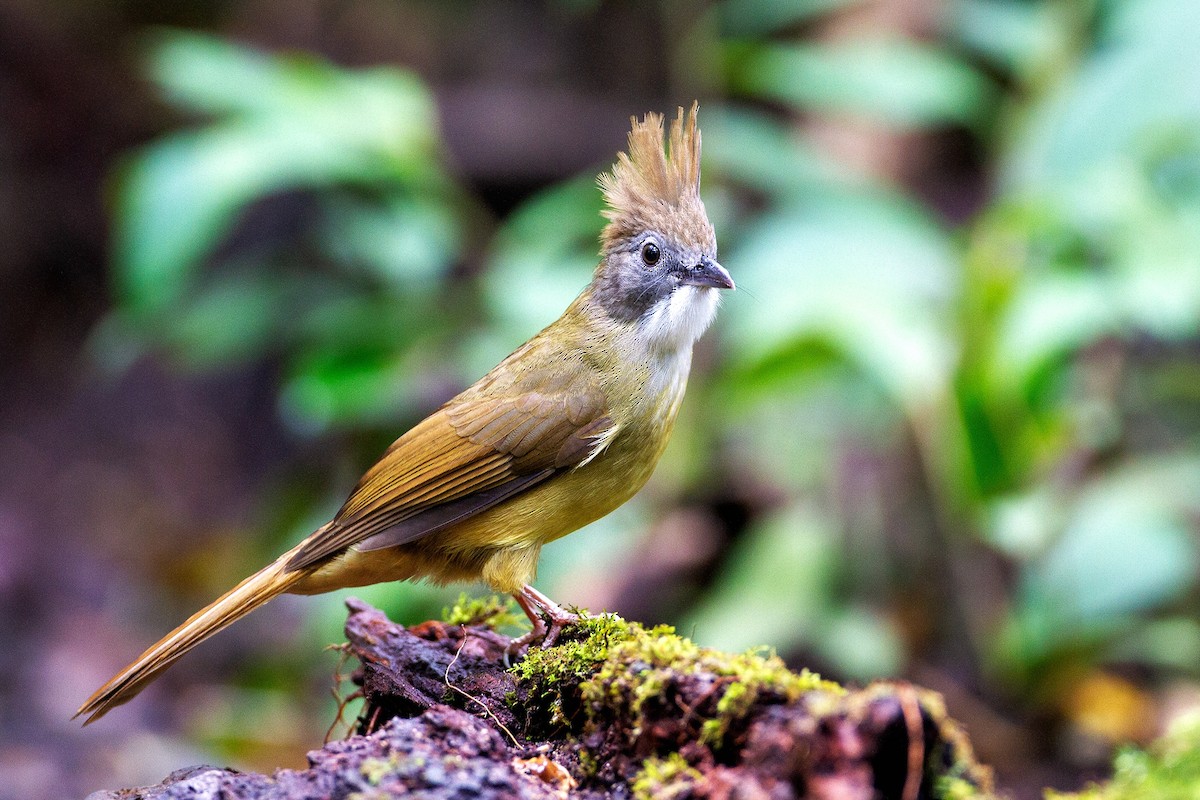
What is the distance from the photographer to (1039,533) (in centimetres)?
533

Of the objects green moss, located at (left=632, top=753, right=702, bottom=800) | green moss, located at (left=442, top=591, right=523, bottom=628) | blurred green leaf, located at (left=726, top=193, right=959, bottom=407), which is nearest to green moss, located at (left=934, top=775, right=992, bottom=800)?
green moss, located at (left=632, top=753, right=702, bottom=800)

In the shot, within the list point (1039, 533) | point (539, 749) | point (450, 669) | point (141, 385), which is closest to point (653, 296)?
point (450, 669)

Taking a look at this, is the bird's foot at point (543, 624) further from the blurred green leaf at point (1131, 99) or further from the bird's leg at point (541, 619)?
the blurred green leaf at point (1131, 99)

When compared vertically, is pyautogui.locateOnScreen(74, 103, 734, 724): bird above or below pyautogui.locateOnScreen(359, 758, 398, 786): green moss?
above

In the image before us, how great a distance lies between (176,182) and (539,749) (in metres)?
4.16

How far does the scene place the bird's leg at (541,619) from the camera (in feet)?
10.9

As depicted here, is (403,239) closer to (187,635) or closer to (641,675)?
(187,635)

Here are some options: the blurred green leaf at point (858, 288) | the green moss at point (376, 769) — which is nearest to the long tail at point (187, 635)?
the green moss at point (376, 769)

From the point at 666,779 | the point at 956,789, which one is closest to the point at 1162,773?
the point at 956,789

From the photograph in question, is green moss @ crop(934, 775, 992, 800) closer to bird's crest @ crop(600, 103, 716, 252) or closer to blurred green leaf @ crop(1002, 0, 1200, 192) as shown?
bird's crest @ crop(600, 103, 716, 252)

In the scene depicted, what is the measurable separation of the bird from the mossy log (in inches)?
19.0

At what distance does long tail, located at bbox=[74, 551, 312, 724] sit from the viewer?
332 cm

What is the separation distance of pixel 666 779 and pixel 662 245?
2.21 meters

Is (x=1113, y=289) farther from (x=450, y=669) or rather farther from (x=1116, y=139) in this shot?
(x=450, y=669)
